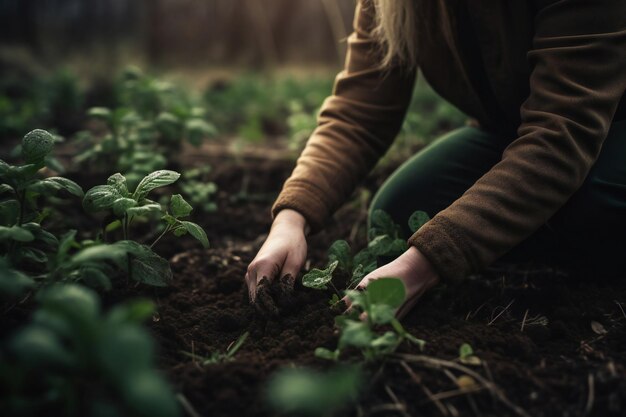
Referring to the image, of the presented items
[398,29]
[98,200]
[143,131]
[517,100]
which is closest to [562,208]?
[517,100]

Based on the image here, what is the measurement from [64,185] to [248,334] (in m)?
0.66

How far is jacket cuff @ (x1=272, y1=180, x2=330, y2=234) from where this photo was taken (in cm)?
196

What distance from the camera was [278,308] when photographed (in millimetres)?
1692

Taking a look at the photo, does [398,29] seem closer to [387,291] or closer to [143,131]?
[387,291]

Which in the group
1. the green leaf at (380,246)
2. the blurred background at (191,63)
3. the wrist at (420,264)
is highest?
the wrist at (420,264)

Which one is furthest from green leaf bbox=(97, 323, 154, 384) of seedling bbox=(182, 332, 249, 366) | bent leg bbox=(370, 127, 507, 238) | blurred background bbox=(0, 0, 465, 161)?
blurred background bbox=(0, 0, 465, 161)

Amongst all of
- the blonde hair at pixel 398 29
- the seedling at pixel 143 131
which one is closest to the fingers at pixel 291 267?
the blonde hair at pixel 398 29

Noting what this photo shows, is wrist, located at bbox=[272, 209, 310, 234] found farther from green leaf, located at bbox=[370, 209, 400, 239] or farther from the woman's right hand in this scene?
green leaf, located at bbox=[370, 209, 400, 239]

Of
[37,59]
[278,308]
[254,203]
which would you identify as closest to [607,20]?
[278,308]

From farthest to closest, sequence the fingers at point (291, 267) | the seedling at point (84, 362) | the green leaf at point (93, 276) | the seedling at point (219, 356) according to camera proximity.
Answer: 1. the fingers at point (291, 267)
2. the seedling at point (219, 356)
3. the green leaf at point (93, 276)
4. the seedling at point (84, 362)

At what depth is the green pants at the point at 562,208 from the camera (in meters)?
1.86

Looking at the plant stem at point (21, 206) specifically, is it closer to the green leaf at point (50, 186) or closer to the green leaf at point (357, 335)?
the green leaf at point (50, 186)

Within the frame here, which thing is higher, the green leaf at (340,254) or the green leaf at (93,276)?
the green leaf at (93,276)

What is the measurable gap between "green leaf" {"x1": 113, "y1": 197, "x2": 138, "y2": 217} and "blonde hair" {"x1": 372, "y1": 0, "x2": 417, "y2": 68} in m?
1.04
